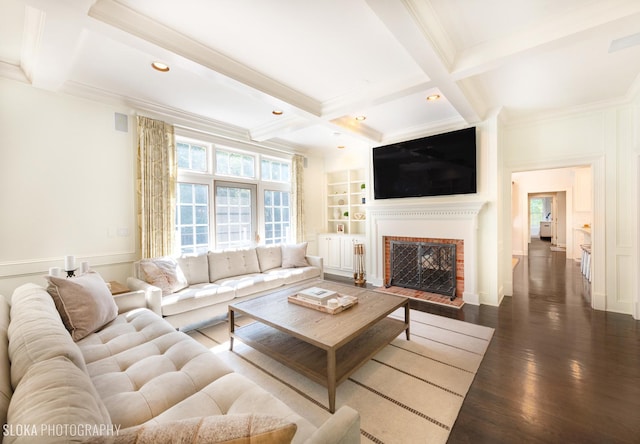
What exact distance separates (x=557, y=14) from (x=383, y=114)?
211 centimetres

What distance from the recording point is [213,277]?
3781 mm

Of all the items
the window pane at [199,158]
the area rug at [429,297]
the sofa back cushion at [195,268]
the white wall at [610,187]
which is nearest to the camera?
the white wall at [610,187]

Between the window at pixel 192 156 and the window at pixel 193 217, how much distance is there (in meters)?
0.29

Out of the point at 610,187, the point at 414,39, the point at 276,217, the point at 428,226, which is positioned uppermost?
the point at 414,39

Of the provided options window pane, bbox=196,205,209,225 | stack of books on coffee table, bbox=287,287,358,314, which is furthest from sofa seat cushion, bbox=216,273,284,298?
window pane, bbox=196,205,209,225

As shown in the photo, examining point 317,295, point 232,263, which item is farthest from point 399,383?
point 232,263

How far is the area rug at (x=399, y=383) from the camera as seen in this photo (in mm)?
1736

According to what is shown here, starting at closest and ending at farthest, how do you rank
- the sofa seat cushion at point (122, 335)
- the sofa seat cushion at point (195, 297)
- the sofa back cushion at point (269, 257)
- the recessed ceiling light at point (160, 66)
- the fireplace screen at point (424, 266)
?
the sofa seat cushion at point (122, 335) < the recessed ceiling light at point (160, 66) < the sofa seat cushion at point (195, 297) < the fireplace screen at point (424, 266) < the sofa back cushion at point (269, 257)

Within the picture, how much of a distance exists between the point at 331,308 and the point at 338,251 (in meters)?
3.50

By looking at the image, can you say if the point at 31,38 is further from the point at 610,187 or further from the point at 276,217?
the point at 610,187

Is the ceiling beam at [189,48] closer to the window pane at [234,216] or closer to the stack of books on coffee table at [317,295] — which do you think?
the window pane at [234,216]

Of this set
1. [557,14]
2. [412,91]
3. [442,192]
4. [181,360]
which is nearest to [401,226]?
[442,192]

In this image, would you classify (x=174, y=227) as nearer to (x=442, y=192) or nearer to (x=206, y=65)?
(x=206, y=65)

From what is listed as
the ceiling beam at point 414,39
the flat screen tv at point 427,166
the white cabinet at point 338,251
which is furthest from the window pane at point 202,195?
the ceiling beam at point 414,39
